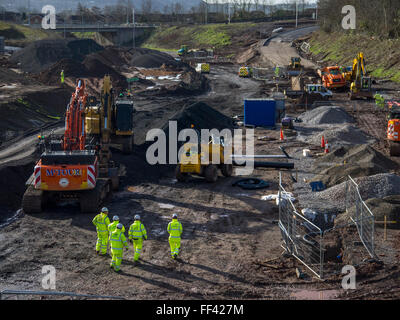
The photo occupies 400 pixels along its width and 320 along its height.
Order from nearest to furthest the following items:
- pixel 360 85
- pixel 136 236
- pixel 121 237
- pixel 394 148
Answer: pixel 121 237, pixel 136 236, pixel 394 148, pixel 360 85

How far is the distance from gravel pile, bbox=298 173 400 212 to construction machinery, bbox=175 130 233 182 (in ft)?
16.0

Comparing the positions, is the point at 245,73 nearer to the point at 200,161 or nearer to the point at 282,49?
the point at 282,49

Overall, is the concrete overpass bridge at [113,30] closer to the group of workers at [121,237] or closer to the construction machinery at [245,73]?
the construction machinery at [245,73]

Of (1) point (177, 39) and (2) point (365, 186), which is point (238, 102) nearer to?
(2) point (365, 186)

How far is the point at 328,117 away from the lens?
36.6 m

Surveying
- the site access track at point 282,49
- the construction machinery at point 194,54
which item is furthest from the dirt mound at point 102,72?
the construction machinery at point 194,54

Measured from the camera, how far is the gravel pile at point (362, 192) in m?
19.2

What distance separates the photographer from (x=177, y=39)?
359 feet

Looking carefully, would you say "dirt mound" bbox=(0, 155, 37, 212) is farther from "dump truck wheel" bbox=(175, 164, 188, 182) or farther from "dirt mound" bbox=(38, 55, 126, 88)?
"dirt mound" bbox=(38, 55, 126, 88)

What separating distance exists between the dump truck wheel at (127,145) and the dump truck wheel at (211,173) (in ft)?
13.9

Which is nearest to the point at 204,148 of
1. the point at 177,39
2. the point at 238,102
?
the point at 238,102

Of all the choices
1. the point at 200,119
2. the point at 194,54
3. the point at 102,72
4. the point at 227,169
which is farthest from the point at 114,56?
the point at 227,169

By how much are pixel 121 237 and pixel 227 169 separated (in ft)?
34.9

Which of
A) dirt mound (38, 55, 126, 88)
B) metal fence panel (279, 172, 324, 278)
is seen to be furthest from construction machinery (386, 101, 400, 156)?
dirt mound (38, 55, 126, 88)
